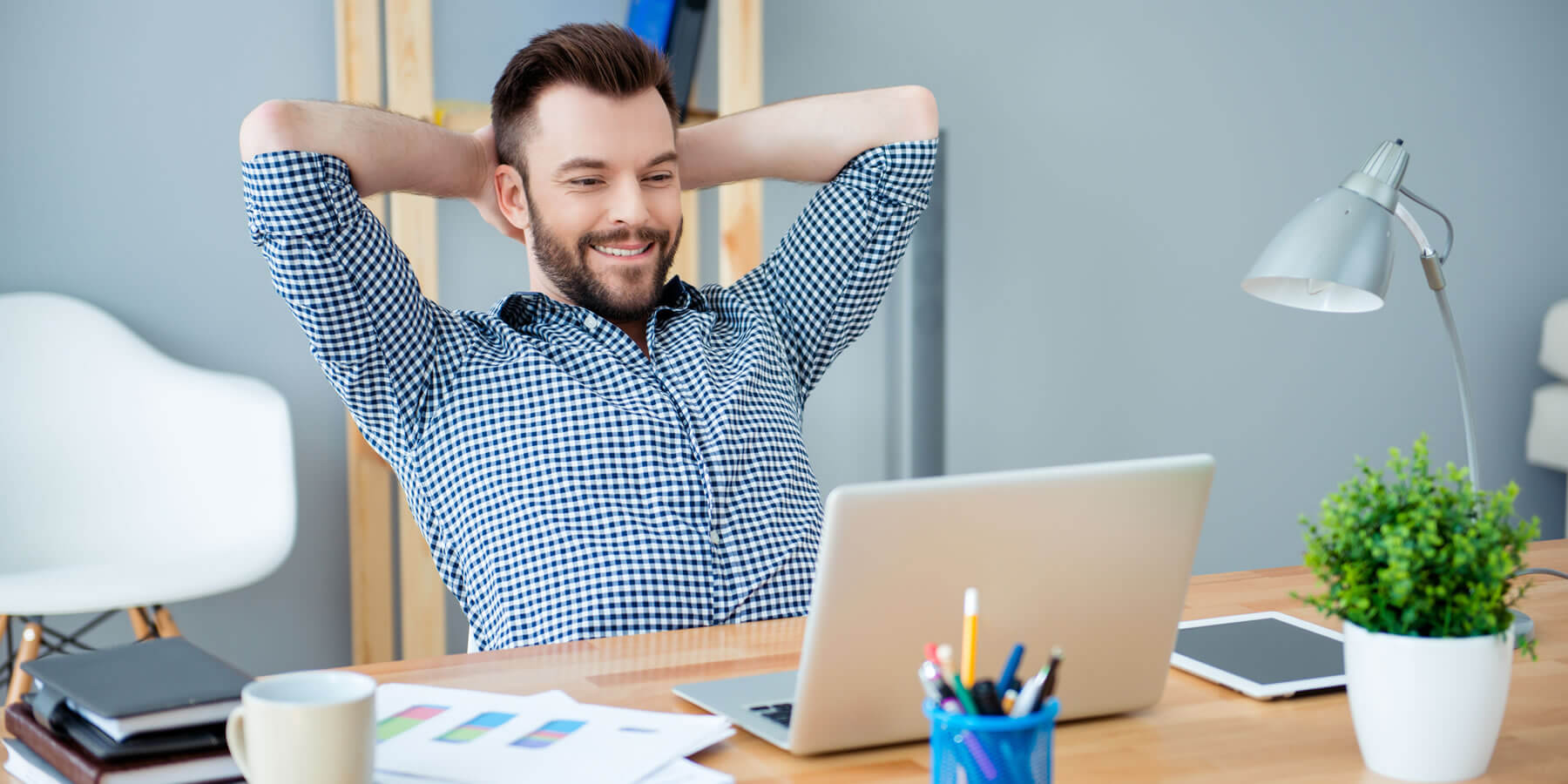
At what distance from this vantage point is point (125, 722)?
0.68 m

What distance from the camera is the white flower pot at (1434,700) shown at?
0.73 m

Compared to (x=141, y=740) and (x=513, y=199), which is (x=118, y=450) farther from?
(x=141, y=740)

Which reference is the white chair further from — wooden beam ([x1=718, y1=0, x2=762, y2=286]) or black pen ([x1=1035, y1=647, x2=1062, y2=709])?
black pen ([x1=1035, y1=647, x2=1062, y2=709])

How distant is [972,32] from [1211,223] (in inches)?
27.1

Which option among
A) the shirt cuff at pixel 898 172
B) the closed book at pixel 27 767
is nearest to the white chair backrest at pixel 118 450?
the shirt cuff at pixel 898 172

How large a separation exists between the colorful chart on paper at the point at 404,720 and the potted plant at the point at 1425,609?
1.71ft

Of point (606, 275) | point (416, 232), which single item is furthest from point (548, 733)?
point (416, 232)

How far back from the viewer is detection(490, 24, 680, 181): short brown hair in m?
1.56

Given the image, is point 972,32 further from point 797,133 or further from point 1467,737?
point 1467,737

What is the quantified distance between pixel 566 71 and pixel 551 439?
0.45m

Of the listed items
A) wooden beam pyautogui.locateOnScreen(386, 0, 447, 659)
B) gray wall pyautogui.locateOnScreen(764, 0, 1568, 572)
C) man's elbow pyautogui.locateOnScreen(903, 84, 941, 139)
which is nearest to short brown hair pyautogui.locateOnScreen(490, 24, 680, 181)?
man's elbow pyautogui.locateOnScreen(903, 84, 941, 139)

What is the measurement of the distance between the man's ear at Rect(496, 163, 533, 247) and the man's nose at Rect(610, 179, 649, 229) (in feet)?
0.42

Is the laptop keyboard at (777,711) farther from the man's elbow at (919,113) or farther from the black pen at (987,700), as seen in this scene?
the man's elbow at (919,113)

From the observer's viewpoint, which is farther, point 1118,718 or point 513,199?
point 513,199
